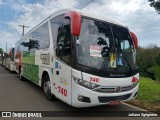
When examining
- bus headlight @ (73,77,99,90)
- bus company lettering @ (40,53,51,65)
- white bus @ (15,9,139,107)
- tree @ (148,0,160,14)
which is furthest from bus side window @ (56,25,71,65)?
tree @ (148,0,160,14)

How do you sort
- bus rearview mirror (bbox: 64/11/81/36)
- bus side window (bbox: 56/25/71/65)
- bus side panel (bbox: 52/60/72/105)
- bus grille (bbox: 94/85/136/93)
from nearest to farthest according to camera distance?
1. bus rearview mirror (bbox: 64/11/81/36)
2. bus grille (bbox: 94/85/136/93)
3. bus side panel (bbox: 52/60/72/105)
4. bus side window (bbox: 56/25/71/65)

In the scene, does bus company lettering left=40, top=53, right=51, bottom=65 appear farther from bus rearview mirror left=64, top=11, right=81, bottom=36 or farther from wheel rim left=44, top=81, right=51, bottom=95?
bus rearview mirror left=64, top=11, right=81, bottom=36

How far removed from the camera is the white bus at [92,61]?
678 centimetres

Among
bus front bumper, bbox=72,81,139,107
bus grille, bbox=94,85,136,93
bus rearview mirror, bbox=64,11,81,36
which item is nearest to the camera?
bus rearview mirror, bbox=64,11,81,36

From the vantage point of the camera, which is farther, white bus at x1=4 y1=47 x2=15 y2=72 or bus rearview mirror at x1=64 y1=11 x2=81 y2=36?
white bus at x1=4 y1=47 x2=15 y2=72

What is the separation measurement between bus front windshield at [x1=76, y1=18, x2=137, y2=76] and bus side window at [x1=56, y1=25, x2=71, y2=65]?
44 cm

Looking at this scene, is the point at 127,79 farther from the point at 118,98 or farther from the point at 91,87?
the point at 91,87

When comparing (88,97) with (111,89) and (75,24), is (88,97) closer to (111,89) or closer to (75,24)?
(111,89)

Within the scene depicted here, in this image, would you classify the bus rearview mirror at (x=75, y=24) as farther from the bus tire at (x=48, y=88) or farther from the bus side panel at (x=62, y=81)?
the bus tire at (x=48, y=88)

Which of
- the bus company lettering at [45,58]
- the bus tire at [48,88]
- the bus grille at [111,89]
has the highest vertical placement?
the bus company lettering at [45,58]

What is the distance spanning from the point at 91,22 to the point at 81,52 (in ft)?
3.59

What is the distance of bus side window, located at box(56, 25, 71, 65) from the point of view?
7320 millimetres

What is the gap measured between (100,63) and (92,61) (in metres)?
0.24

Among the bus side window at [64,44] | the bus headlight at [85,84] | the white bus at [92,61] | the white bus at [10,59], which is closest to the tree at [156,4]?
the white bus at [10,59]
